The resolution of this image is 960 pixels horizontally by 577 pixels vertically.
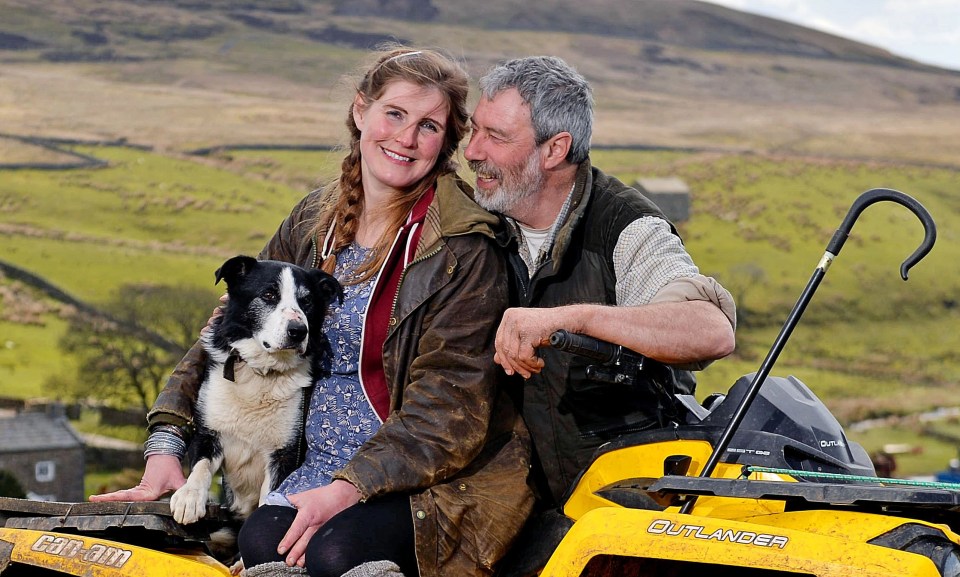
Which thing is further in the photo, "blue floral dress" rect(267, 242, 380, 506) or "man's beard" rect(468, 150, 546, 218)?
"man's beard" rect(468, 150, 546, 218)

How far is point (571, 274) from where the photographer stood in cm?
375

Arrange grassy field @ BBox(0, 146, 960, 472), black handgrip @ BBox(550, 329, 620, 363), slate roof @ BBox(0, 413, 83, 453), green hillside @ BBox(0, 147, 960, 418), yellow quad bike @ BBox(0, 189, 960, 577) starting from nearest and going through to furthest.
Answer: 1. yellow quad bike @ BBox(0, 189, 960, 577)
2. black handgrip @ BBox(550, 329, 620, 363)
3. slate roof @ BBox(0, 413, 83, 453)
4. grassy field @ BBox(0, 146, 960, 472)
5. green hillside @ BBox(0, 147, 960, 418)

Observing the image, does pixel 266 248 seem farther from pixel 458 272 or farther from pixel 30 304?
pixel 30 304

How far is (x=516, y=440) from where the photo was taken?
3512 millimetres

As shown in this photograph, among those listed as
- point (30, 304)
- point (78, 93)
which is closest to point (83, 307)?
point (30, 304)

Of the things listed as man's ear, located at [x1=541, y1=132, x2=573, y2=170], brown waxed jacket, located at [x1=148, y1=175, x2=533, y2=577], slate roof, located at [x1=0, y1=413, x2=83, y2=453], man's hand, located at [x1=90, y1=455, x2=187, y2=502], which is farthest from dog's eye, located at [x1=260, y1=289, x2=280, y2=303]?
slate roof, located at [x1=0, y1=413, x2=83, y2=453]

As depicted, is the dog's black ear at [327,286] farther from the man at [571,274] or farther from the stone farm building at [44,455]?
the stone farm building at [44,455]

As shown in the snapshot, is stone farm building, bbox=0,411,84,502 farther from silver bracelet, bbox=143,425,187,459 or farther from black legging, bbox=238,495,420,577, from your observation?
black legging, bbox=238,495,420,577

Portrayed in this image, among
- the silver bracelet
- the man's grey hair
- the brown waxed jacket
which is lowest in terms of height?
the silver bracelet

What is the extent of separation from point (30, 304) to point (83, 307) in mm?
3934

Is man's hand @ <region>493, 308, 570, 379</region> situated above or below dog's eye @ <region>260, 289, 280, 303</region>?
above

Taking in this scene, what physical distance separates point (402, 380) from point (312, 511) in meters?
0.50

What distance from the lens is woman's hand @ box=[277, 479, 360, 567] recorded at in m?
3.10

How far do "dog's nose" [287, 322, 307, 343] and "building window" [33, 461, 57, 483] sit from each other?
26.8m
